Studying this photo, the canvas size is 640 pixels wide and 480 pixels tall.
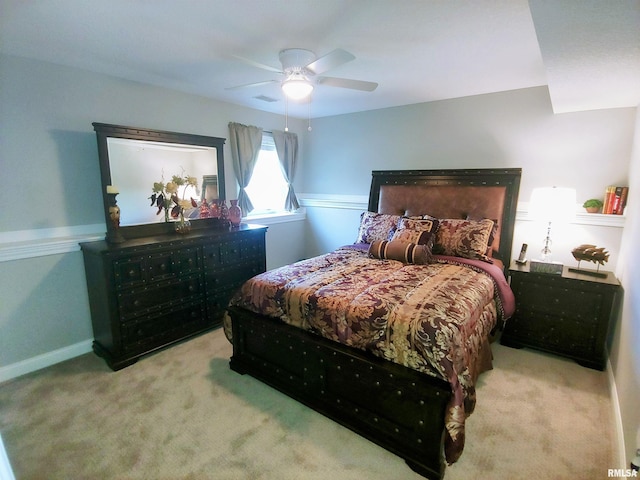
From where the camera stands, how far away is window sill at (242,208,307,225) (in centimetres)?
438

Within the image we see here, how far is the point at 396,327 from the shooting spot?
69.1 inches

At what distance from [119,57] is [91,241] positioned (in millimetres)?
1557

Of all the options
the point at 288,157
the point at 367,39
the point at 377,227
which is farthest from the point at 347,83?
the point at 288,157

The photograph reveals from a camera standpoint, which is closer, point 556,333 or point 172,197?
point 556,333

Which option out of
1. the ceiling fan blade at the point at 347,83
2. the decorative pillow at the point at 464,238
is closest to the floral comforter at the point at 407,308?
the decorative pillow at the point at 464,238

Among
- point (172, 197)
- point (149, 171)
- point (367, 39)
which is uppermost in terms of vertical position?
point (367, 39)

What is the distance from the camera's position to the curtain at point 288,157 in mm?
4590

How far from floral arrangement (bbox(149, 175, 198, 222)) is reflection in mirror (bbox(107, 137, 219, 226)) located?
27 millimetres

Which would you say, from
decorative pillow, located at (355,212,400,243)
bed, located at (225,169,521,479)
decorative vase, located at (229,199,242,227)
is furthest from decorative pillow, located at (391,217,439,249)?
decorative vase, located at (229,199,242,227)

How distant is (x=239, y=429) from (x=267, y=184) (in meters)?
3.47

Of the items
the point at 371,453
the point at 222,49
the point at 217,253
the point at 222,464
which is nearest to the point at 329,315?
the point at 371,453

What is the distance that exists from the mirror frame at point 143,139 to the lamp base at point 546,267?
332 cm

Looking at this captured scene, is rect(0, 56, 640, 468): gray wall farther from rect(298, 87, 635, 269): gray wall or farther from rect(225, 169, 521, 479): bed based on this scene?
rect(225, 169, 521, 479): bed

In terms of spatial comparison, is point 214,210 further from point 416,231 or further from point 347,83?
point 416,231
